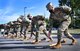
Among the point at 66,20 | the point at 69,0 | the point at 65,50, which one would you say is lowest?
the point at 65,50

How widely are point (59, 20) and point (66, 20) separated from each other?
32cm

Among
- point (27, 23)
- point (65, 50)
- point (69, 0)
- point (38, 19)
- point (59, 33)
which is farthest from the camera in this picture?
point (69, 0)

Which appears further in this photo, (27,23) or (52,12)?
(27,23)

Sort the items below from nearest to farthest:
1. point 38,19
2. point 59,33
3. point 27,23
Answer: 1. point 59,33
2. point 38,19
3. point 27,23

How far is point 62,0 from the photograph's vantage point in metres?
78.0

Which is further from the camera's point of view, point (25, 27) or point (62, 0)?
point (62, 0)

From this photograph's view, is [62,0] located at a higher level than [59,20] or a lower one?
higher

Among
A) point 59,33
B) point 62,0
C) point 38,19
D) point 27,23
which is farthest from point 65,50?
point 62,0

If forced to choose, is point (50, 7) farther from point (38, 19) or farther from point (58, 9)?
point (38, 19)

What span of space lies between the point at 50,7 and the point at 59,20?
0.70 meters

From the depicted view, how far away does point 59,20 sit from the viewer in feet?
43.0

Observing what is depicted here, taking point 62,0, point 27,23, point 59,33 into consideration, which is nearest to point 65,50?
point 59,33

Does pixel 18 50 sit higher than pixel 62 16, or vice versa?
pixel 62 16

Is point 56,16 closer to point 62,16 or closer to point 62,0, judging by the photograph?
point 62,16
